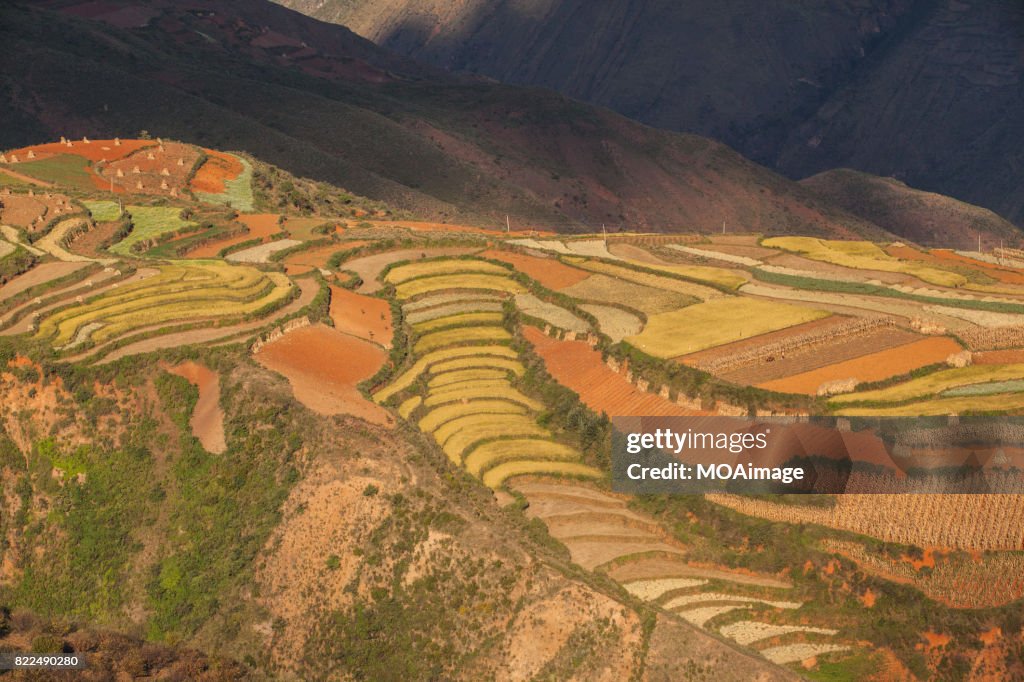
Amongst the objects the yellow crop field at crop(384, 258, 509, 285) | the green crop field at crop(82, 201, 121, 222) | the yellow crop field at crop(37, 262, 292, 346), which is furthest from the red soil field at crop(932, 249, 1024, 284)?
the green crop field at crop(82, 201, 121, 222)

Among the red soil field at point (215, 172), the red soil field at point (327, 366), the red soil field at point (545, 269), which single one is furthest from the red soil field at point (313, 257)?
the red soil field at point (215, 172)

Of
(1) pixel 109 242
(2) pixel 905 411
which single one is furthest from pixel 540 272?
(2) pixel 905 411

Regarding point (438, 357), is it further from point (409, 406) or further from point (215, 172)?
point (215, 172)

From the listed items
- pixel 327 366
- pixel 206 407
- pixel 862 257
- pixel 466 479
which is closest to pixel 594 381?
pixel 466 479

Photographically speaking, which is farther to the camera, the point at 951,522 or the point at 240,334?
the point at 240,334

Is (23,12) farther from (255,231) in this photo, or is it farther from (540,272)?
(540,272)

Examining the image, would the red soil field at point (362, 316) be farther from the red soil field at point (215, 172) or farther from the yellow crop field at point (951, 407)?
the red soil field at point (215, 172)
